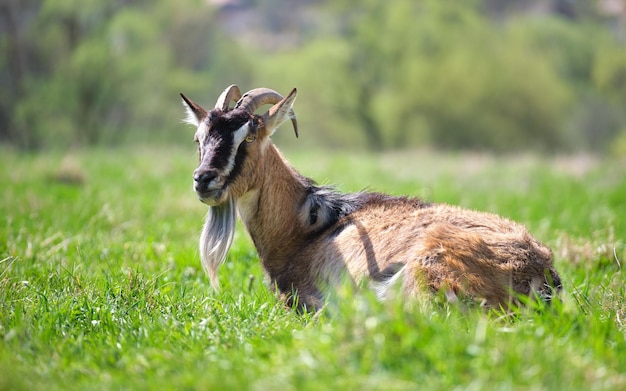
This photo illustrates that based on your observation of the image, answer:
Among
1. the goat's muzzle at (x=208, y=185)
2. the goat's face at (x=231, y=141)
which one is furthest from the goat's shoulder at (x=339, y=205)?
the goat's muzzle at (x=208, y=185)

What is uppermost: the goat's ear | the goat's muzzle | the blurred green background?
the goat's ear

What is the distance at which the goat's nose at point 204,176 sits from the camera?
4902 millimetres

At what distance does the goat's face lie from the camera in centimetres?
502

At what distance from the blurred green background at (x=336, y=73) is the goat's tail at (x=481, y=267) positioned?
81.4 ft

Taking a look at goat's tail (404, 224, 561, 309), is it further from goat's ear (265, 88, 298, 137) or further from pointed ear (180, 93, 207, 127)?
pointed ear (180, 93, 207, 127)

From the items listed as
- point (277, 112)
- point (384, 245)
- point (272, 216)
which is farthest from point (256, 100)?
point (384, 245)

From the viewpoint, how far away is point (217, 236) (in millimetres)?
5387

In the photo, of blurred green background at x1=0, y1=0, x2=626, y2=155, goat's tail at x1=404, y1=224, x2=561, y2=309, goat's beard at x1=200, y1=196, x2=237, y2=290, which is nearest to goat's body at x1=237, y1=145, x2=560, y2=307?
goat's tail at x1=404, y1=224, x2=561, y2=309

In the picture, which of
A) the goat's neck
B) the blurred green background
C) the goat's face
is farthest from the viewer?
the blurred green background

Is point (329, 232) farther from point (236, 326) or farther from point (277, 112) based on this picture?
point (236, 326)

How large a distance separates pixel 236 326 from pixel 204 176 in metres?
1.34

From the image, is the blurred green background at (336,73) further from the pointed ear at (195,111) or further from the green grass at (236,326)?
the pointed ear at (195,111)

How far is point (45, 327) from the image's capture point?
3.91 metres

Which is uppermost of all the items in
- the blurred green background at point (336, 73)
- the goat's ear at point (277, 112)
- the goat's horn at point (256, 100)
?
the goat's horn at point (256, 100)
